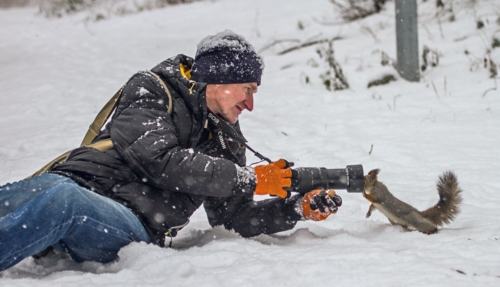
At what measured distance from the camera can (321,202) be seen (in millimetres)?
2537

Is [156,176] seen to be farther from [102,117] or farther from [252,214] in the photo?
[252,214]

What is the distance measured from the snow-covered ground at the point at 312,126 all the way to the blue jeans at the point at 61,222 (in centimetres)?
8

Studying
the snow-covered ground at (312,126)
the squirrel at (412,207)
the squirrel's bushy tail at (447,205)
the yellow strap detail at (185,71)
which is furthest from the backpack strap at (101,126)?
the squirrel's bushy tail at (447,205)

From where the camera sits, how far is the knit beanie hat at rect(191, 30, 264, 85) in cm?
257

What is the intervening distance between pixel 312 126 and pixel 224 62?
2.82 m

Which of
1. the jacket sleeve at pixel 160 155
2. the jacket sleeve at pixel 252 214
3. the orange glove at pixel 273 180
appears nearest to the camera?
the jacket sleeve at pixel 160 155

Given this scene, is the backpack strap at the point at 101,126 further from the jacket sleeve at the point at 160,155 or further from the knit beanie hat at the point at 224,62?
the knit beanie hat at the point at 224,62

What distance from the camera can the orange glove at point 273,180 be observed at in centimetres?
245

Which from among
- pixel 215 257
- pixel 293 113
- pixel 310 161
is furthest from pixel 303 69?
pixel 215 257

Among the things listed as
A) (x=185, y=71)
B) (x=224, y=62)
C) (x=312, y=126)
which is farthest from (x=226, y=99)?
(x=312, y=126)

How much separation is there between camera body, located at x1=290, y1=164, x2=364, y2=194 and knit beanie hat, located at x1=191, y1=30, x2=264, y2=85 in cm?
52

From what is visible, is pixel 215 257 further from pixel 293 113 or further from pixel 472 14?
pixel 472 14

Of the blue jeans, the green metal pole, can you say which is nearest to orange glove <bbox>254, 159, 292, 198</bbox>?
the blue jeans

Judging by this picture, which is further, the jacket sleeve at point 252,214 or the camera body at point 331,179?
the jacket sleeve at point 252,214
